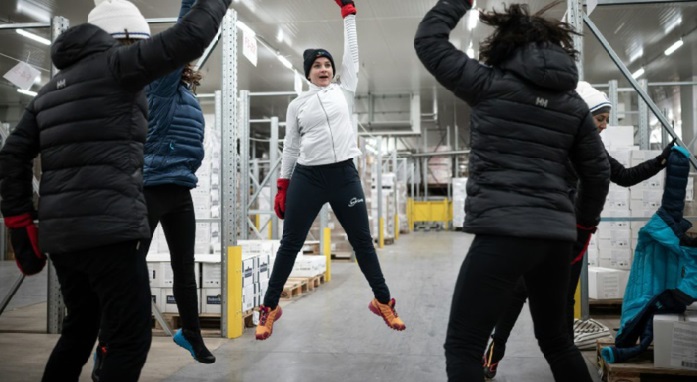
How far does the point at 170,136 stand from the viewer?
9.63ft

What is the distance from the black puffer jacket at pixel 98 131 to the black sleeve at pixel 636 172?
2.53 meters

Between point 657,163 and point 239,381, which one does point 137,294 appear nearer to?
point 239,381

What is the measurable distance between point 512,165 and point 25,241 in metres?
1.80

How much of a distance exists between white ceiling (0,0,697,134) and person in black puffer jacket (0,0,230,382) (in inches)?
Answer: 320

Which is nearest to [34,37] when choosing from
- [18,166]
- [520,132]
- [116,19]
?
[116,19]

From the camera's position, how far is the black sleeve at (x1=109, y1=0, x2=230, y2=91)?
1866 mm

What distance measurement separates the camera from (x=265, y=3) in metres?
10.2

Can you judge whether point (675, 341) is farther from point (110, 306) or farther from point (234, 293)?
point (234, 293)

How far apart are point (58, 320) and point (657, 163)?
4.76 m

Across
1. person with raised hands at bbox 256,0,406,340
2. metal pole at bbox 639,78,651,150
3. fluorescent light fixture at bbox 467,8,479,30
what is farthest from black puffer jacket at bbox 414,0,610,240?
fluorescent light fixture at bbox 467,8,479,30

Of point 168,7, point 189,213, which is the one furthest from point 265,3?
point 189,213

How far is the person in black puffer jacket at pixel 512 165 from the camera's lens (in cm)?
185

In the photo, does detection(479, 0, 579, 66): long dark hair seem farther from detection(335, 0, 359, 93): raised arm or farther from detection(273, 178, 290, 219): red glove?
detection(273, 178, 290, 219): red glove

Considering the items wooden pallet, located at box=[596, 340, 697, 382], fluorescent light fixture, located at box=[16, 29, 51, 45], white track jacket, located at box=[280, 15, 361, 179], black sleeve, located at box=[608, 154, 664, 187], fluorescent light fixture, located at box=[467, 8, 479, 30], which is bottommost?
wooden pallet, located at box=[596, 340, 697, 382]
